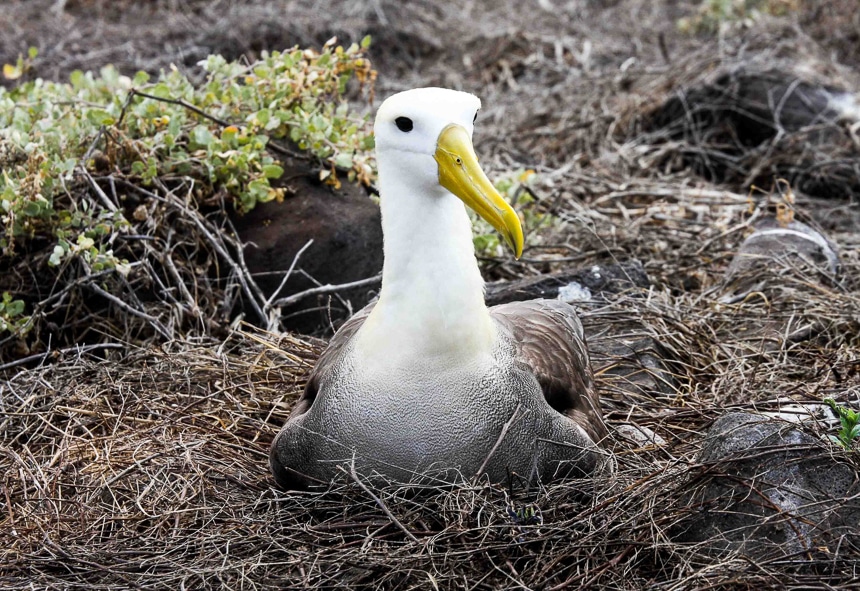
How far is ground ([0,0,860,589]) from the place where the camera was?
3.21m

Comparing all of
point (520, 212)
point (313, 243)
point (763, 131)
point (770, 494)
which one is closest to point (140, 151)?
point (313, 243)

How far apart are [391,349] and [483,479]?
18.6 inches

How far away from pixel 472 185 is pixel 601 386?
5.45ft

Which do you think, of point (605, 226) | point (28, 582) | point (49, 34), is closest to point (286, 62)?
point (605, 226)

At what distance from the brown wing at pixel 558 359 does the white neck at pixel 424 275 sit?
0.38 m

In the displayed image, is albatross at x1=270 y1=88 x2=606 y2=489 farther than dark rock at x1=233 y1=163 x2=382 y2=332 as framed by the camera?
No

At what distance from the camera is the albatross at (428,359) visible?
3.30 meters

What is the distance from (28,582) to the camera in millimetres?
3250

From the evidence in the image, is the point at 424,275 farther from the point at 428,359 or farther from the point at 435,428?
the point at 435,428

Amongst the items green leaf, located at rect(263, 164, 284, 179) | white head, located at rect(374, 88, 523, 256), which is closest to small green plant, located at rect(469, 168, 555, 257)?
green leaf, located at rect(263, 164, 284, 179)

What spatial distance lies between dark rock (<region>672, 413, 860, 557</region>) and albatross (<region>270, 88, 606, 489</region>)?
491mm

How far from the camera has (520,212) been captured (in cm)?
626

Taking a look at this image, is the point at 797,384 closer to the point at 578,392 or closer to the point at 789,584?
the point at 578,392

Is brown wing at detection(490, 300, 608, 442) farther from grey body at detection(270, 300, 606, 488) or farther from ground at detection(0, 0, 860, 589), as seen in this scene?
ground at detection(0, 0, 860, 589)
